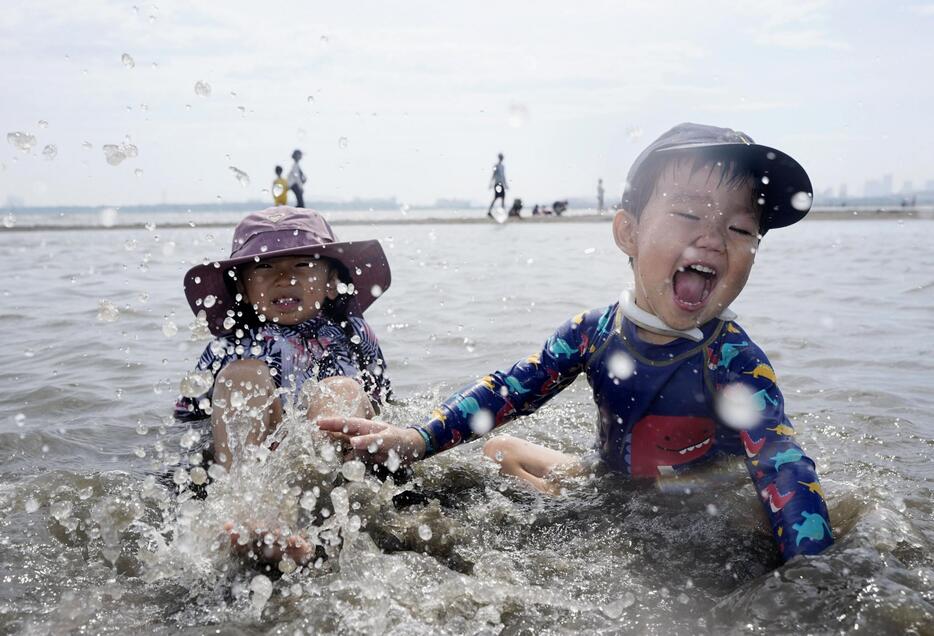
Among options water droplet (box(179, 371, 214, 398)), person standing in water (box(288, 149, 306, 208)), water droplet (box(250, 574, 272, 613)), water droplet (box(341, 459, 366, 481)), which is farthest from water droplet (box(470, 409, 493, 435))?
person standing in water (box(288, 149, 306, 208))

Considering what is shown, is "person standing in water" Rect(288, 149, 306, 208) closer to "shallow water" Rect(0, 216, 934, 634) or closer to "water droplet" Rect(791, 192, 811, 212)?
"shallow water" Rect(0, 216, 934, 634)

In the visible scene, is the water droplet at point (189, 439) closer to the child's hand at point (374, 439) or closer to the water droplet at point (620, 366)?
the child's hand at point (374, 439)

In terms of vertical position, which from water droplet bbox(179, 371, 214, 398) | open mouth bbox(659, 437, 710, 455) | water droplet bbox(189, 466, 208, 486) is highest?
water droplet bbox(179, 371, 214, 398)

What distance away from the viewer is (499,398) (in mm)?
2941

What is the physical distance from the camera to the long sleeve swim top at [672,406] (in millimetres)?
2291

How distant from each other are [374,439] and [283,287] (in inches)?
42.7

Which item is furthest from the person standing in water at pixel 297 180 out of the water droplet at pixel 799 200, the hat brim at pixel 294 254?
the water droplet at pixel 799 200

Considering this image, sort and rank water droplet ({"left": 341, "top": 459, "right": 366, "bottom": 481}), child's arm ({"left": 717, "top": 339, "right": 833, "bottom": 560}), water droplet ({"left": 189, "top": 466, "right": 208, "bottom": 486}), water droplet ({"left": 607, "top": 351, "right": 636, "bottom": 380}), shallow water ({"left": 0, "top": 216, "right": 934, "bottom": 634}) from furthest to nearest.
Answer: water droplet ({"left": 189, "top": 466, "right": 208, "bottom": 486}) < water droplet ({"left": 607, "top": 351, "right": 636, "bottom": 380}) < water droplet ({"left": 341, "top": 459, "right": 366, "bottom": 481}) < child's arm ({"left": 717, "top": 339, "right": 833, "bottom": 560}) < shallow water ({"left": 0, "top": 216, "right": 934, "bottom": 634})

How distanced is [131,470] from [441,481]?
128 centimetres

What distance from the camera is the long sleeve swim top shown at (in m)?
2.29

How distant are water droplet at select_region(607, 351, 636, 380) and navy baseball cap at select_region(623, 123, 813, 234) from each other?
62 cm

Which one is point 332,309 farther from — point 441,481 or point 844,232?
point 844,232

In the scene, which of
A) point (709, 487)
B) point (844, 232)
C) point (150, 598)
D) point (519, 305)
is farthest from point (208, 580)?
point (844, 232)

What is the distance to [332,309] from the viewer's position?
3.84 meters
